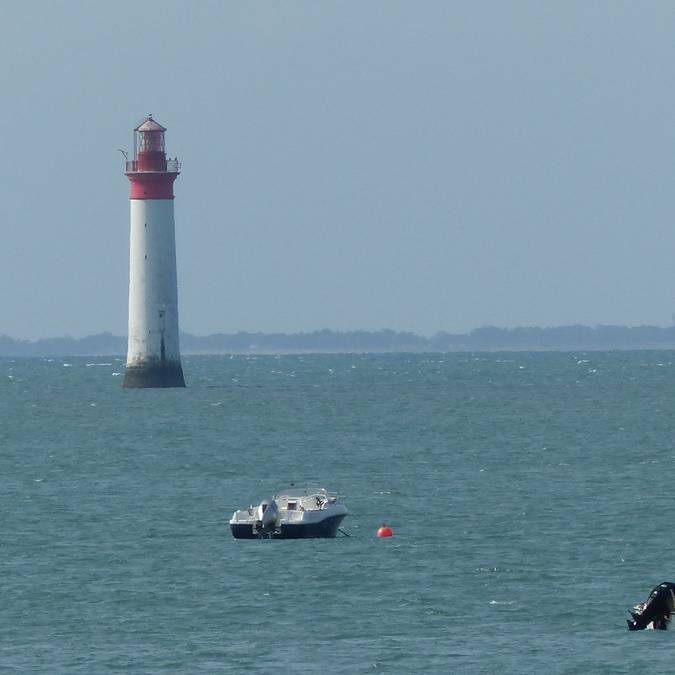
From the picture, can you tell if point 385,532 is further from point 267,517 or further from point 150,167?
point 150,167

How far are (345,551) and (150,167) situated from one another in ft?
224

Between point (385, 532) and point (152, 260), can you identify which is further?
point (152, 260)

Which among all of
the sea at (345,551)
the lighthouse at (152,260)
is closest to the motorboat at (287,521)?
the sea at (345,551)

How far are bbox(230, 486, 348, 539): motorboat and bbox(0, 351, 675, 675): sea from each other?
1.35ft

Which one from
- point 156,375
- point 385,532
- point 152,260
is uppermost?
point 152,260

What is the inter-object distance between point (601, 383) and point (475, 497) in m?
102

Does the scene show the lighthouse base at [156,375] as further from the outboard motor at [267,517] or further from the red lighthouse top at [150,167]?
the outboard motor at [267,517]

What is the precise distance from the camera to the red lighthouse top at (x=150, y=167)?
112438 mm

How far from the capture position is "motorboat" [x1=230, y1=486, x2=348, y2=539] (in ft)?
162

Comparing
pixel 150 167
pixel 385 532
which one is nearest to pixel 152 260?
pixel 150 167

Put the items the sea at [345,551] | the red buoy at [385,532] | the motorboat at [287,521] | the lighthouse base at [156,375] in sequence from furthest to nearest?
the lighthouse base at [156,375], the red buoy at [385,532], the motorboat at [287,521], the sea at [345,551]

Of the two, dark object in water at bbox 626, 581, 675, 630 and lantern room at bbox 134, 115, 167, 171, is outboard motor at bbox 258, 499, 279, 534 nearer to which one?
dark object in water at bbox 626, 581, 675, 630

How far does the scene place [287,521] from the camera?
4953cm

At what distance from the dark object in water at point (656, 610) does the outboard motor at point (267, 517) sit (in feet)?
44.1
